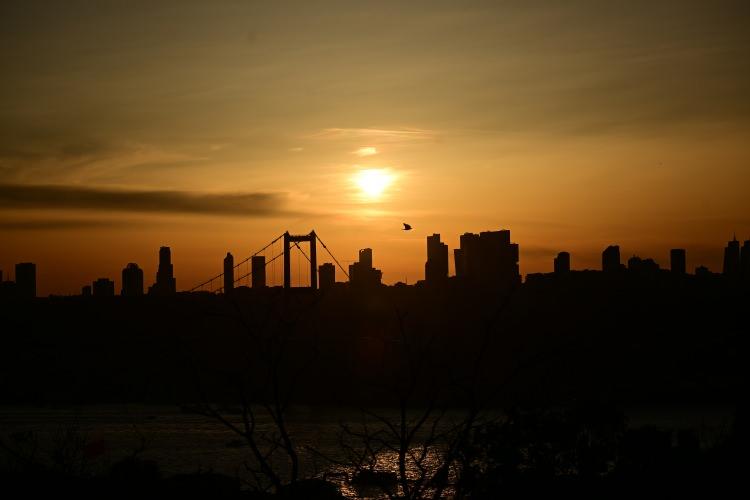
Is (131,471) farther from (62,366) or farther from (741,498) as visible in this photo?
(62,366)

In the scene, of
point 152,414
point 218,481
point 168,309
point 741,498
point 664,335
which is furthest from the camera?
point 664,335

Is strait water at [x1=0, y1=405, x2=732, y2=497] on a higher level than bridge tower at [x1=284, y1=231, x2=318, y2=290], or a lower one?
lower

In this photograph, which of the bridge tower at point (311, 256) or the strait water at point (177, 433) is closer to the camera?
the strait water at point (177, 433)

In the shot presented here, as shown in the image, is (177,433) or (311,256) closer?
(177,433)

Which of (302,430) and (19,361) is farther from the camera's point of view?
(19,361)

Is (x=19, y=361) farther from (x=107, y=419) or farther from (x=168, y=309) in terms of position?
(x=107, y=419)

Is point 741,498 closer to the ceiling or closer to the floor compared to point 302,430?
closer to the ceiling

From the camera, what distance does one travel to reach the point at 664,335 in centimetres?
10288

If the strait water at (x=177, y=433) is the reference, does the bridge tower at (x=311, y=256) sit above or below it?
above

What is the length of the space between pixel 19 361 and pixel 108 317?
10904 mm

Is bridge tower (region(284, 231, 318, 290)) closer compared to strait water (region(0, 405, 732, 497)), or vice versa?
strait water (region(0, 405, 732, 497))

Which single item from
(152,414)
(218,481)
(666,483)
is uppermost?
(666,483)

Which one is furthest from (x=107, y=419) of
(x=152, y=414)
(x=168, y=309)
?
(x=168, y=309)

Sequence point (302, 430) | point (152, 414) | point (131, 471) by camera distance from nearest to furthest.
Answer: point (131, 471) → point (302, 430) → point (152, 414)
